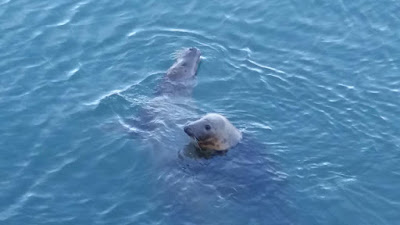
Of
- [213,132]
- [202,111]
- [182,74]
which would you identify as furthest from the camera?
[182,74]

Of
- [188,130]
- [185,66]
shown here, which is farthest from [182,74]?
[188,130]

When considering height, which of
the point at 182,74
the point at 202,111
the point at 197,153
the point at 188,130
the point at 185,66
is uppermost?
the point at 185,66

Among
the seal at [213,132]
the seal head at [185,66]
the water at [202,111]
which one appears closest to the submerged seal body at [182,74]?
the seal head at [185,66]

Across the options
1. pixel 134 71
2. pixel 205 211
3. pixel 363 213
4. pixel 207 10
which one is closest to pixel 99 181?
pixel 205 211

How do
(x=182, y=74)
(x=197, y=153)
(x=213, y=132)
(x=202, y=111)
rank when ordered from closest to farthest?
(x=213, y=132) → (x=197, y=153) → (x=202, y=111) → (x=182, y=74)

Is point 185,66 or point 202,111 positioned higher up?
point 185,66

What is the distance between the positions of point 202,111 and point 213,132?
71.9 inches

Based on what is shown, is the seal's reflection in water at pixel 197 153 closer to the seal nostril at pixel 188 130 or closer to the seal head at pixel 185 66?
the seal nostril at pixel 188 130

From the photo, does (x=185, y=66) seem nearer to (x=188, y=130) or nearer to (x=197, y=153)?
(x=188, y=130)

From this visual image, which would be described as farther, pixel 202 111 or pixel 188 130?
pixel 202 111

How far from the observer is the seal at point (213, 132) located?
60.4ft

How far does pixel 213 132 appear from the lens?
60.4 ft

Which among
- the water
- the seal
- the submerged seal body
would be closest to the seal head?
the submerged seal body

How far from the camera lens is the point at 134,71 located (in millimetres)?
21594
